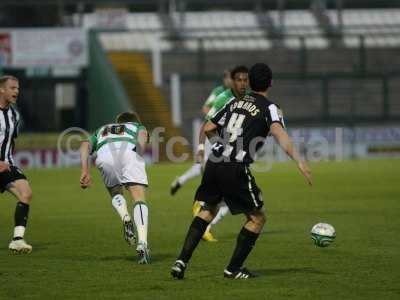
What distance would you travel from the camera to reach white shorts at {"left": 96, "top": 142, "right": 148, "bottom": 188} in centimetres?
1194

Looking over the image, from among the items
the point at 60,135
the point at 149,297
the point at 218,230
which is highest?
the point at 149,297

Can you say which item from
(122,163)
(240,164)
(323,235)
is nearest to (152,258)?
(122,163)

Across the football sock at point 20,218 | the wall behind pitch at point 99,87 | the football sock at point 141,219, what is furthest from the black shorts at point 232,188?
the wall behind pitch at point 99,87

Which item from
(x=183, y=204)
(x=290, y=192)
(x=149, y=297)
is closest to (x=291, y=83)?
(x=290, y=192)

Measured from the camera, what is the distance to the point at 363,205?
20016 mm

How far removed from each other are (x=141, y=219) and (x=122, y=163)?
0.74m

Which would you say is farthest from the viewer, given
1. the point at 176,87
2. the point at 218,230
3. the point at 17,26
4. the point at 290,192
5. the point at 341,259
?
the point at 17,26

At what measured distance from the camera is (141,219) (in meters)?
11.6

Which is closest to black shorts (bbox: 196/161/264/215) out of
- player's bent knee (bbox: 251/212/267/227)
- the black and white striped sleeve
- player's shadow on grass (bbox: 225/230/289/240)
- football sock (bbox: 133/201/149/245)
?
player's bent knee (bbox: 251/212/267/227)

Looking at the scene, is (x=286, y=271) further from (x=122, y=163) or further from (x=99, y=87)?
(x=99, y=87)

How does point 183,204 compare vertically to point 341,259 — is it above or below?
below

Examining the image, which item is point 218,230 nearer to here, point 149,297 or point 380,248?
point 380,248

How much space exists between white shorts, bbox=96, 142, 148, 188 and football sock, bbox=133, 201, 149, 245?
12.3 inches

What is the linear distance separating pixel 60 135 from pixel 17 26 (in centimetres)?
1400
